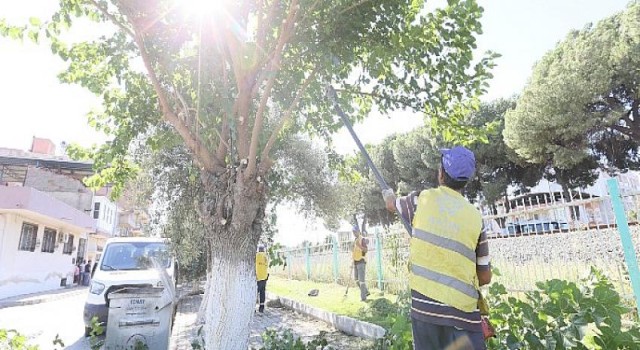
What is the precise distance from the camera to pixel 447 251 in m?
2.18

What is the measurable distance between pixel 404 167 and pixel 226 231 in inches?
1040

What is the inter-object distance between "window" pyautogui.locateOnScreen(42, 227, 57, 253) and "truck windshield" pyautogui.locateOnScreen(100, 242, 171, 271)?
683 inches

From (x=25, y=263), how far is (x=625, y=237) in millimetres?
24013

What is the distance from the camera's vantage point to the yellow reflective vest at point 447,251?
216 centimetres

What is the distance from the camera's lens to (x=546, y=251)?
5.95 meters

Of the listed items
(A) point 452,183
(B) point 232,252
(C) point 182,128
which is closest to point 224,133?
(C) point 182,128

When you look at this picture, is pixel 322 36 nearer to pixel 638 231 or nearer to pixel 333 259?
pixel 638 231

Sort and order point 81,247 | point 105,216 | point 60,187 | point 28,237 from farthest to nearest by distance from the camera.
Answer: point 105,216, point 81,247, point 60,187, point 28,237

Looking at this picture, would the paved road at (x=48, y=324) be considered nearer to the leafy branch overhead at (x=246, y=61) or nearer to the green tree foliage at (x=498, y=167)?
the leafy branch overhead at (x=246, y=61)

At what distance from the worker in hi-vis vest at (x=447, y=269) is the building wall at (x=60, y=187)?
1247 inches

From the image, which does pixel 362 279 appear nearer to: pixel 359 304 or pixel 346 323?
pixel 359 304

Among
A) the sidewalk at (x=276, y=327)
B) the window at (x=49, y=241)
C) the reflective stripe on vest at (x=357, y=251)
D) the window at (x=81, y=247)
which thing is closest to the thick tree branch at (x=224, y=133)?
the sidewalk at (x=276, y=327)

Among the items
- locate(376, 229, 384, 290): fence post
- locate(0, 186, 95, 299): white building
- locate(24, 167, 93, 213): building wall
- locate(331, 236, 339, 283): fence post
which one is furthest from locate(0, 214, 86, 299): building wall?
locate(376, 229, 384, 290): fence post

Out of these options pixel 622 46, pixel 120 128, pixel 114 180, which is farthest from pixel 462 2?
pixel 622 46
